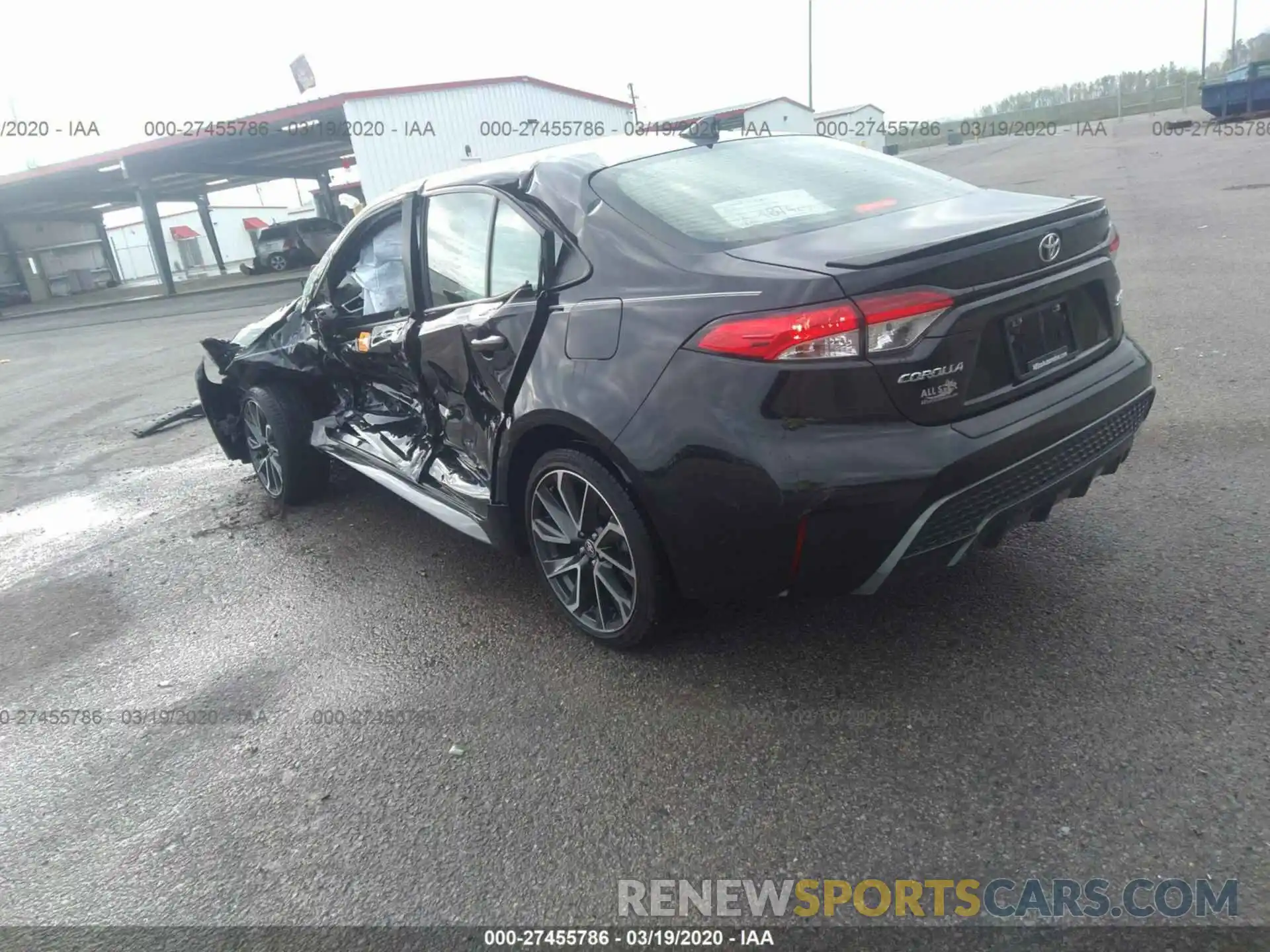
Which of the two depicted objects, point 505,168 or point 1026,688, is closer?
point 1026,688

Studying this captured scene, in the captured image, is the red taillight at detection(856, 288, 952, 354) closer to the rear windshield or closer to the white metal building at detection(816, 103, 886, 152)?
the rear windshield

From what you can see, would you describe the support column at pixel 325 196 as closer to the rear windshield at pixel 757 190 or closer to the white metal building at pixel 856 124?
the white metal building at pixel 856 124

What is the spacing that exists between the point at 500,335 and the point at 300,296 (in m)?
2.51

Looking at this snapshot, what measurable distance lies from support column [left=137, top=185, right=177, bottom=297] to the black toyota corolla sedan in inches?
1163

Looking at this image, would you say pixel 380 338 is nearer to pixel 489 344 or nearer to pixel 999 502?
pixel 489 344

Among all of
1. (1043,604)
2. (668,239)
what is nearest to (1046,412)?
(1043,604)

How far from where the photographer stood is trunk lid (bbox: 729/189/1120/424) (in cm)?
239

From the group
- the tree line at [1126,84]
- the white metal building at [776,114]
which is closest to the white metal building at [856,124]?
the white metal building at [776,114]

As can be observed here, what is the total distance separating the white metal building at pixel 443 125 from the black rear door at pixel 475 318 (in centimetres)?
1658

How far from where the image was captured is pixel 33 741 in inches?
130

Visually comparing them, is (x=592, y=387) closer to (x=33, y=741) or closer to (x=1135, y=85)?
(x=33, y=741)

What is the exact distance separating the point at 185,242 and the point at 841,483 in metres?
64.6

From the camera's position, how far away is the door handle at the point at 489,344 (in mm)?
3227

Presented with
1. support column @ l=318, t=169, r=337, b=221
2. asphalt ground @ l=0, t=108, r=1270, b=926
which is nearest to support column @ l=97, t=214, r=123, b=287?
support column @ l=318, t=169, r=337, b=221
